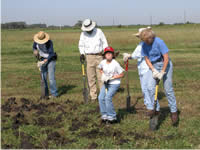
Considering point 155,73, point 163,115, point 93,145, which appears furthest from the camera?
point 163,115

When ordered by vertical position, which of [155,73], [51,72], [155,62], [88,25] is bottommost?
[51,72]

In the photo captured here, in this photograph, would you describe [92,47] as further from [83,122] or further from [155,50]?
[155,50]

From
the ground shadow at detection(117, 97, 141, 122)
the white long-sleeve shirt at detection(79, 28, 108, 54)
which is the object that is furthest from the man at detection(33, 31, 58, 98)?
the ground shadow at detection(117, 97, 141, 122)

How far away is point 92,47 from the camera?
348 inches

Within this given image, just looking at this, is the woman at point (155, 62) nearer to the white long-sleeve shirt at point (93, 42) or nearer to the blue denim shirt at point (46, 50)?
the white long-sleeve shirt at point (93, 42)

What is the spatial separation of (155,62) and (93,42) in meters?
2.69

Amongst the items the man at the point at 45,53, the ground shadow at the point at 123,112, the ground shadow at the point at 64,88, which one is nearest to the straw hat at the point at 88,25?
the man at the point at 45,53

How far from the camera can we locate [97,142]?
570 centimetres

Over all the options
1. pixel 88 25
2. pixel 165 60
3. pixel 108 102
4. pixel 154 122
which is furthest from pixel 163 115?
pixel 88 25

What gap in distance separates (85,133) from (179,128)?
1.89 meters

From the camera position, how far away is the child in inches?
263

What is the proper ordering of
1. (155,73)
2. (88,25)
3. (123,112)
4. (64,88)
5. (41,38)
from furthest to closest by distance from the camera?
(64,88) < (41,38) < (88,25) < (123,112) < (155,73)

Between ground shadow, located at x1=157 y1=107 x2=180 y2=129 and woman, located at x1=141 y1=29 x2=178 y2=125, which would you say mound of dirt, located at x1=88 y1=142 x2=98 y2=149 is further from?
ground shadow, located at x1=157 y1=107 x2=180 y2=129

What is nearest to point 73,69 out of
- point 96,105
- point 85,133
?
point 96,105
